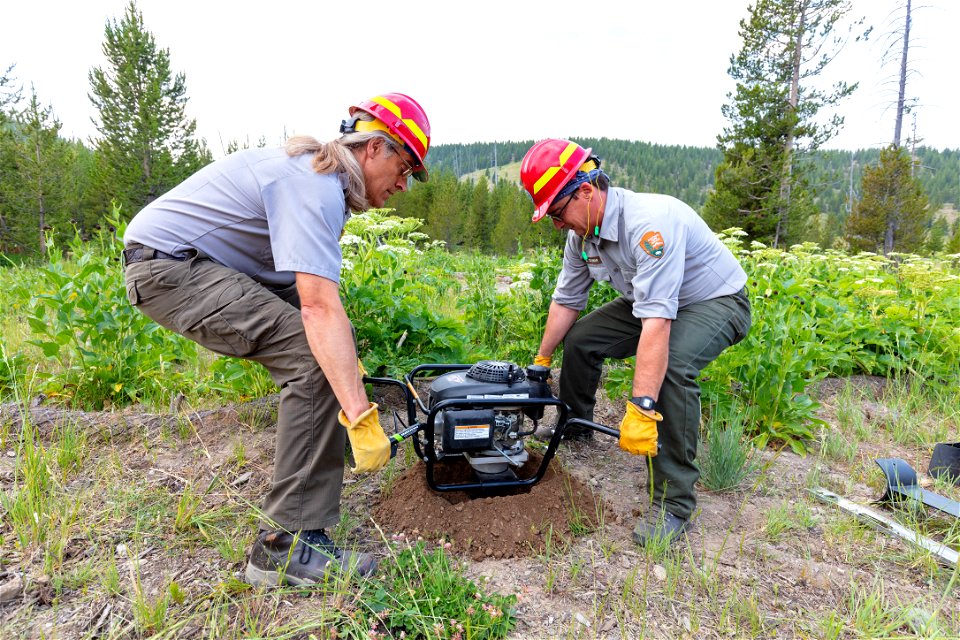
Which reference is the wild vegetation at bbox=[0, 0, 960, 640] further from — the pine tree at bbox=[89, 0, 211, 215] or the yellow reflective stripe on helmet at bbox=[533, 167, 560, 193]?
the pine tree at bbox=[89, 0, 211, 215]

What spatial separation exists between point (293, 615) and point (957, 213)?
154m

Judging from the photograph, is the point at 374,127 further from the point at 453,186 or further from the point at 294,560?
the point at 453,186

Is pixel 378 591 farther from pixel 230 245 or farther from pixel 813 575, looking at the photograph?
pixel 813 575

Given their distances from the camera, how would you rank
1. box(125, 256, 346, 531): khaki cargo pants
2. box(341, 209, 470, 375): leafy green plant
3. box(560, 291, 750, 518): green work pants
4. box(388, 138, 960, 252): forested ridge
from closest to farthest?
1. box(125, 256, 346, 531): khaki cargo pants
2. box(560, 291, 750, 518): green work pants
3. box(341, 209, 470, 375): leafy green plant
4. box(388, 138, 960, 252): forested ridge

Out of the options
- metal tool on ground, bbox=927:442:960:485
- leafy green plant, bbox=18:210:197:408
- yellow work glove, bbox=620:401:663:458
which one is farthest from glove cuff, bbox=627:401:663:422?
leafy green plant, bbox=18:210:197:408

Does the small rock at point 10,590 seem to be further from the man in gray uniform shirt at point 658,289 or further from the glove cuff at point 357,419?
the man in gray uniform shirt at point 658,289

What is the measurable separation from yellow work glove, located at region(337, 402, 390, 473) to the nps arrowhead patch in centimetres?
169

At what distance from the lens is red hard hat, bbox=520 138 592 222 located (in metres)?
3.15

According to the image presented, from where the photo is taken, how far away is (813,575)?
2805 mm

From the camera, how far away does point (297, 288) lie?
8.31 feet

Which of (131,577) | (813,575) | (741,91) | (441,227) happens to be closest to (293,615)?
(131,577)

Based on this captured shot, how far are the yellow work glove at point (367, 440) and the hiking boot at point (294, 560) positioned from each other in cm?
44

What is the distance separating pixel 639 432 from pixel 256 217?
215 cm

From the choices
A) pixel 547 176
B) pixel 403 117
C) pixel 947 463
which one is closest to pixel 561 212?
pixel 547 176
